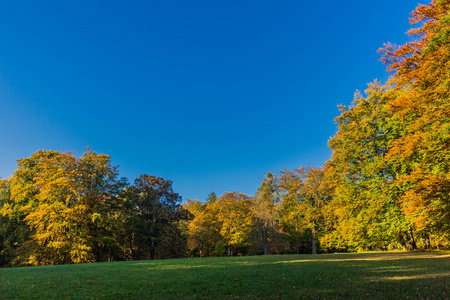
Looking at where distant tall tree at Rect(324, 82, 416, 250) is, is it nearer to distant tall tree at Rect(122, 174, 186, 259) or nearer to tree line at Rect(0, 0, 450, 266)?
tree line at Rect(0, 0, 450, 266)

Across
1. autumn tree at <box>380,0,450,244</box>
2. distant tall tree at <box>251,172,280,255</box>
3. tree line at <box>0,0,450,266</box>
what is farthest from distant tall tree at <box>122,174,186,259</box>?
autumn tree at <box>380,0,450,244</box>

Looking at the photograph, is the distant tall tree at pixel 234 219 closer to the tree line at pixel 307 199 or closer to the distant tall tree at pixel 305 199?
the tree line at pixel 307 199

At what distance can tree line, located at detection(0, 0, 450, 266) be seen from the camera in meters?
12.2

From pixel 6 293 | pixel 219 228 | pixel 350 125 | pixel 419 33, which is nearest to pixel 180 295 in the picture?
pixel 6 293

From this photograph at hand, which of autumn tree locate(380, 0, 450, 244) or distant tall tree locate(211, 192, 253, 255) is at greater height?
autumn tree locate(380, 0, 450, 244)

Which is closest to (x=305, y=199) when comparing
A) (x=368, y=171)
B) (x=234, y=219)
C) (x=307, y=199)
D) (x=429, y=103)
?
(x=307, y=199)

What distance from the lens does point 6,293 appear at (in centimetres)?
738

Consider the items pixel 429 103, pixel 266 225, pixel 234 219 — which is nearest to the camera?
pixel 429 103

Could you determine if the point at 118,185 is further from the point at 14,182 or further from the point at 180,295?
the point at 180,295

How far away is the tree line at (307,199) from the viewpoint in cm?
1219

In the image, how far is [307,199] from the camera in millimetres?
37594

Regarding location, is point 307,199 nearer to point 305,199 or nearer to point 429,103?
point 305,199

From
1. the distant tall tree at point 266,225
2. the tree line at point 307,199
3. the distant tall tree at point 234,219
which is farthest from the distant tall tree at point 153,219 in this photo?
the distant tall tree at point 266,225

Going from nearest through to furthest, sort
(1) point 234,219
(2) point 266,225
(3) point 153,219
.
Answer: (3) point 153,219 → (1) point 234,219 → (2) point 266,225
